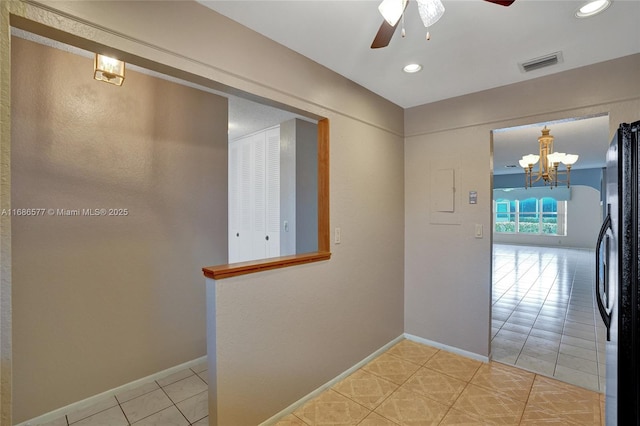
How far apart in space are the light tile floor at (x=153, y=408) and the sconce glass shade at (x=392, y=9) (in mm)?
2643

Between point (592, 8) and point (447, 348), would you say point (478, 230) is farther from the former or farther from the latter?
point (592, 8)

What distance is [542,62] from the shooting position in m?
2.26

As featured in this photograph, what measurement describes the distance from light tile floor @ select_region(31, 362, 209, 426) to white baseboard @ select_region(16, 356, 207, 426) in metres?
0.02

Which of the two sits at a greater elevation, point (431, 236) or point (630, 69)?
point (630, 69)

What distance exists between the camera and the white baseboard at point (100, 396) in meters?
2.05

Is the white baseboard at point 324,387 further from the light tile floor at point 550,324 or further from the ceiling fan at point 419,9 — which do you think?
the ceiling fan at point 419,9

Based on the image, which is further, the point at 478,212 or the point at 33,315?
the point at 478,212

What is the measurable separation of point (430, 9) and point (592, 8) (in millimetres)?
1145

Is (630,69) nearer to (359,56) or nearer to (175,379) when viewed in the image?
(359,56)

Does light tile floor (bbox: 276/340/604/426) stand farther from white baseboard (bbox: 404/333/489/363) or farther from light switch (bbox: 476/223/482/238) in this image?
light switch (bbox: 476/223/482/238)

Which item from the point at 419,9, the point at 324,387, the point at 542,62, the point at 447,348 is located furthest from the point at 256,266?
the point at 542,62

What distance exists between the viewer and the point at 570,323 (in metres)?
3.79

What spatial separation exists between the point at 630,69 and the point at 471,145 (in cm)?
114

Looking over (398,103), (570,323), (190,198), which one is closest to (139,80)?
(190,198)
